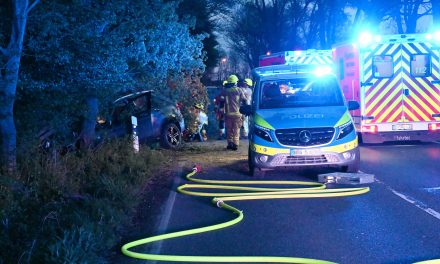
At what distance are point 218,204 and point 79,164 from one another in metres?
2.89

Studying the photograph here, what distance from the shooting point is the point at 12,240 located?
5488 millimetres

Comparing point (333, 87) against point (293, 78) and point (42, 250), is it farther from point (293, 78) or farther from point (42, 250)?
point (42, 250)

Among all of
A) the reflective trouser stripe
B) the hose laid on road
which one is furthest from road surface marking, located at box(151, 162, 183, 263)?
the reflective trouser stripe

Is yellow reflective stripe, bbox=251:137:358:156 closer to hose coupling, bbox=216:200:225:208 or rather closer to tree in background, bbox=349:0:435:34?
hose coupling, bbox=216:200:225:208

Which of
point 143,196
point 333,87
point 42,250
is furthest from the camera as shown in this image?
point 333,87

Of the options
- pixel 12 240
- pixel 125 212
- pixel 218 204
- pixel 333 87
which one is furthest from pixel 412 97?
pixel 12 240

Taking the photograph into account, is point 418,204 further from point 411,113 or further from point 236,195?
point 411,113

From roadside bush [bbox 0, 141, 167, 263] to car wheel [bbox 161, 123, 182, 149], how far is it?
3.81 metres

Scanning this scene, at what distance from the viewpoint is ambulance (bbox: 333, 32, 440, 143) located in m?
13.2

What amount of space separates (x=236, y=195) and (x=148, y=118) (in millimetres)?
6386

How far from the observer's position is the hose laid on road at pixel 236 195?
512cm

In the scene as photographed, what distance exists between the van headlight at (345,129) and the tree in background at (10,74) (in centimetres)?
520

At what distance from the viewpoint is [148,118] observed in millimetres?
13758

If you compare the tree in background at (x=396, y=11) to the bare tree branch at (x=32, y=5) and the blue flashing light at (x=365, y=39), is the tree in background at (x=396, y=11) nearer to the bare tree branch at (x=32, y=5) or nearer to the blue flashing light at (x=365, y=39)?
the blue flashing light at (x=365, y=39)
